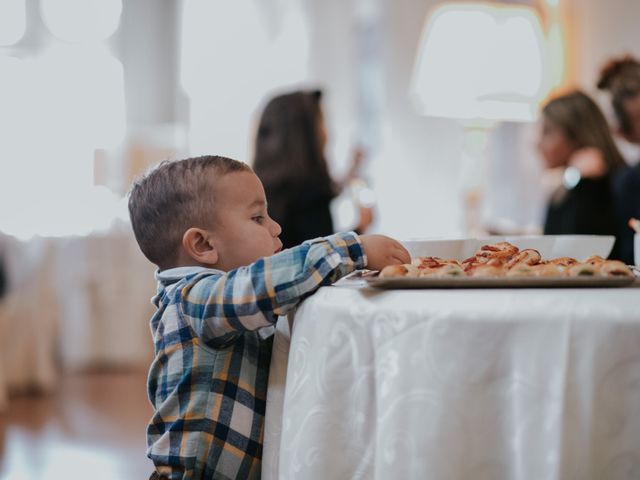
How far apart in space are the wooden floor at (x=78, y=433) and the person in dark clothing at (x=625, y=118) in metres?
1.60

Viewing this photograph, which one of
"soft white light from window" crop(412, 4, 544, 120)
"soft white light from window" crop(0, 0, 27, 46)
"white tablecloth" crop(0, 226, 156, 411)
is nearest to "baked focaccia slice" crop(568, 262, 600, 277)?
"soft white light from window" crop(412, 4, 544, 120)

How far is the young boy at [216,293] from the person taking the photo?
1.18 metres

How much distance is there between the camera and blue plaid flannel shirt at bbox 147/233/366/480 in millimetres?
1185

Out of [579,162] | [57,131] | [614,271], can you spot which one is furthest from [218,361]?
[57,131]

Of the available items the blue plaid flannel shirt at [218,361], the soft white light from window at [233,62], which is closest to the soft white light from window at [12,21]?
the soft white light from window at [233,62]

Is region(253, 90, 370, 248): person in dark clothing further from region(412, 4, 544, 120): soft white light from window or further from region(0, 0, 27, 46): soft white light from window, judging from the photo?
region(0, 0, 27, 46): soft white light from window

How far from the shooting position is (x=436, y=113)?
11.8ft

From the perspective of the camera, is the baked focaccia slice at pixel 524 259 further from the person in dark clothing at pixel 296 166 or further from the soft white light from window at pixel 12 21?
the soft white light from window at pixel 12 21

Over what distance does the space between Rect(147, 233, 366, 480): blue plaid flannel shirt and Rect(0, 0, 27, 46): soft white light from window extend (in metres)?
6.07

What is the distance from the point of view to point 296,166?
10.2ft

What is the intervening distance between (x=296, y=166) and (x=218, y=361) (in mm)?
1876

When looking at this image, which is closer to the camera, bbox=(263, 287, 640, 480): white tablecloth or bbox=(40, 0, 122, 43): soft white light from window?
bbox=(263, 287, 640, 480): white tablecloth

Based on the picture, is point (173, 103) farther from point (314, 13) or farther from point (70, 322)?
point (70, 322)

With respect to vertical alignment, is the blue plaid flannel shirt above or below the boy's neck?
below
